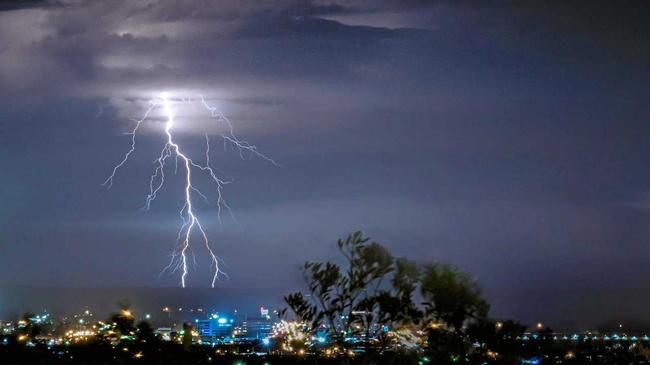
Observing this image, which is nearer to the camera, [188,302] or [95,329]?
[95,329]

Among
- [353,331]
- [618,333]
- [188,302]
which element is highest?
[188,302]

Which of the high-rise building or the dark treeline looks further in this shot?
the high-rise building

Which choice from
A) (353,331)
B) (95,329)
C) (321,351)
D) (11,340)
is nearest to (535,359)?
(321,351)

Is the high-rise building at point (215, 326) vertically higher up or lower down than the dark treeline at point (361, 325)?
higher up

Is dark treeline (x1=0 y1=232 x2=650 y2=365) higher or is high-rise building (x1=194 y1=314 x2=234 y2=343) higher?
high-rise building (x1=194 y1=314 x2=234 y2=343)

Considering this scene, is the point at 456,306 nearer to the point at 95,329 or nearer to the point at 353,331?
the point at 353,331

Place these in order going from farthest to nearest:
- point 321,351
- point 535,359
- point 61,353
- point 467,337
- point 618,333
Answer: point 618,333 → point 535,359 → point 321,351 → point 467,337 → point 61,353

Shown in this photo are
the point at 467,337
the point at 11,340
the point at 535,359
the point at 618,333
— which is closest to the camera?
the point at 11,340

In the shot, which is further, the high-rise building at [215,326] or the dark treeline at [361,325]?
the high-rise building at [215,326]

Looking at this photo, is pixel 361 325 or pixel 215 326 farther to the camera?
pixel 215 326

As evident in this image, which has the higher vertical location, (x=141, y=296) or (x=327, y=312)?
(x=141, y=296)

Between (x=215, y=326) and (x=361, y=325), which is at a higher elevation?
(x=215, y=326)
